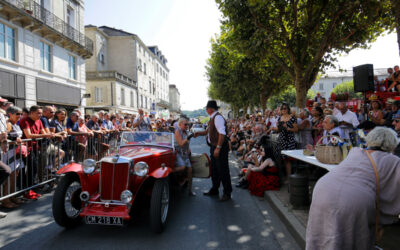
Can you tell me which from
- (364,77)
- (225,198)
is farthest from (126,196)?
(364,77)

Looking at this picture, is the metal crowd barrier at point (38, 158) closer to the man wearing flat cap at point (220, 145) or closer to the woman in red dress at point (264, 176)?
the man wearing flat cap at point (220, 145)

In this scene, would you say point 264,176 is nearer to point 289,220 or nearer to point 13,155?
point 289,220

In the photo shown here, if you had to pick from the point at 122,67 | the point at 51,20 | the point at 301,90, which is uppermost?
the point at 122,67

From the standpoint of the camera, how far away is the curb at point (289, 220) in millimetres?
3256

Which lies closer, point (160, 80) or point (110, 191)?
point (110, 191)

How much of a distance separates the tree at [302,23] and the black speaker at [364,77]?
1.52m

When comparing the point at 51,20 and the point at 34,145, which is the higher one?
the point at 51,20

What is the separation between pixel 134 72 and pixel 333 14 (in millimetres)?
34371

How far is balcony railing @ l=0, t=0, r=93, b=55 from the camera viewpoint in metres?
14.4

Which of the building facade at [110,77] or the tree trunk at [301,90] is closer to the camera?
the tree trunk at [301,90]

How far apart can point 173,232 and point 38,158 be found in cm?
391

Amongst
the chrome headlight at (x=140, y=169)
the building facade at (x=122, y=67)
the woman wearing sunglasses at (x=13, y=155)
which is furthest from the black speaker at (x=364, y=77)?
the building facade at (x=122, y=67)

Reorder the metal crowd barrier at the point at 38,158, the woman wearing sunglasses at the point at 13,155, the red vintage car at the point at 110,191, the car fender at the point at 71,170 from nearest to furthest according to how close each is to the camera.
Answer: the red vintage car at the point at 110,191 < the car fender at the point at 71,170 < the woman wearing sunglasses at the point at 13,155 < the metal crowd barrier at the point at 38,158

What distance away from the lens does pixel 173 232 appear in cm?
367
